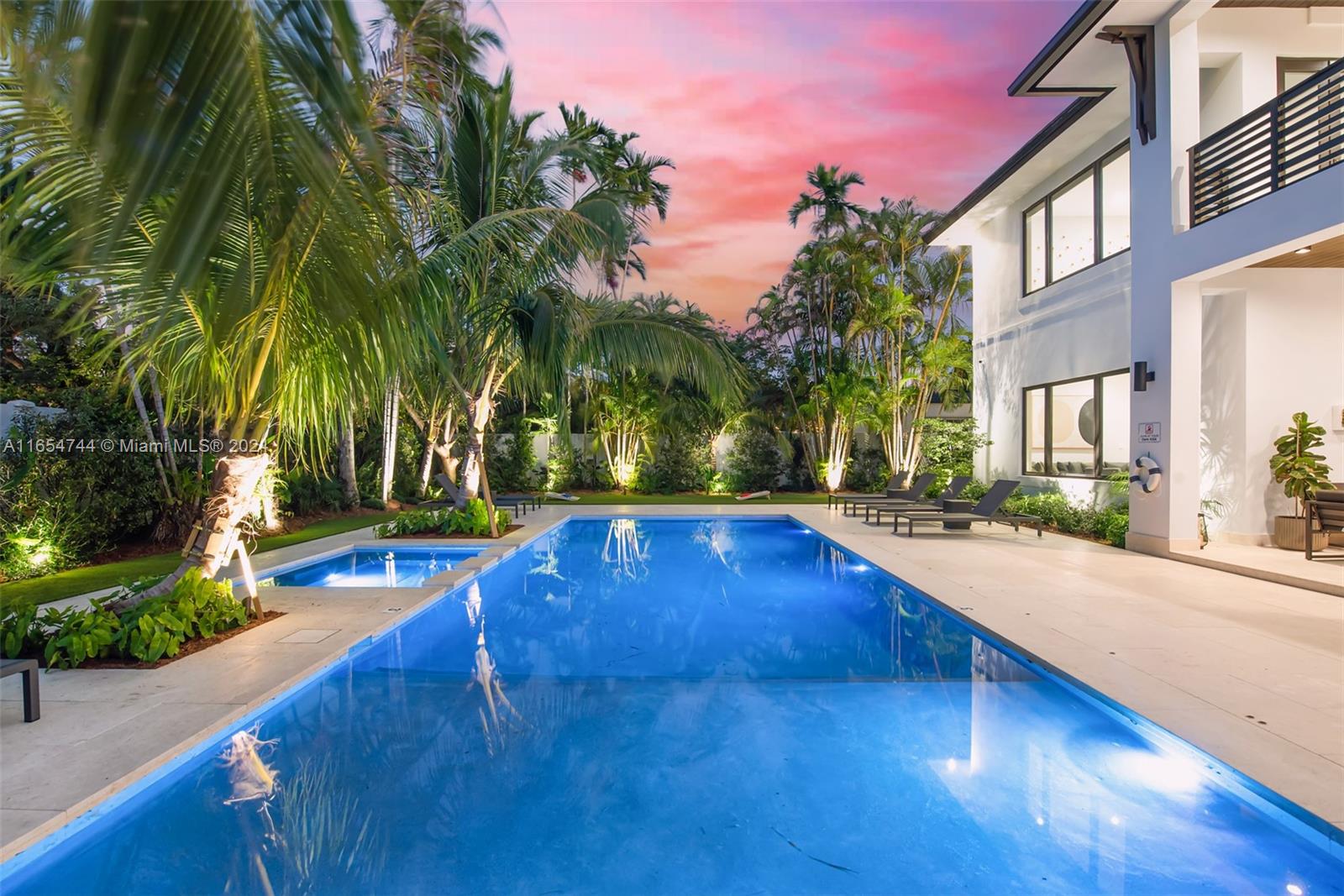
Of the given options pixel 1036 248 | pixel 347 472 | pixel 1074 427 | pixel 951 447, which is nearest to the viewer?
pixel 1074 427

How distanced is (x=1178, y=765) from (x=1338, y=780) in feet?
1.98

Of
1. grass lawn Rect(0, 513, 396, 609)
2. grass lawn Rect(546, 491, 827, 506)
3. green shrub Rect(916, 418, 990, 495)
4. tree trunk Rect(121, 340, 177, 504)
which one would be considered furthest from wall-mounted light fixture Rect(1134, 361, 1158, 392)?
tree trunk Rect(121, 340, 177, 504)

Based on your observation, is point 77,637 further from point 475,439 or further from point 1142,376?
point 1142,376

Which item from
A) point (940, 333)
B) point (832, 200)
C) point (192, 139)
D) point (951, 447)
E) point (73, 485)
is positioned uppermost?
point (832, 200)

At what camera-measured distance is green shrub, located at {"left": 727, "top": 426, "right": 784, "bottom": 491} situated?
790 inches

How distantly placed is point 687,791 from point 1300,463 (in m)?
9.46

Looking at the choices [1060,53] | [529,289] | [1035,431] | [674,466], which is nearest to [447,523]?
[529,289]

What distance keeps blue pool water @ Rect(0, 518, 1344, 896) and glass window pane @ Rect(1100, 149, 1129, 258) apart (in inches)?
356

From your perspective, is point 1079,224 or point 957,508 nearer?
point 957,508

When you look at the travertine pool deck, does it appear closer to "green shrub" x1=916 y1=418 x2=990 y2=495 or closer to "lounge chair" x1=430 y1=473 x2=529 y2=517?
"lounge chair" x1=430 y1=473 x2=529 y2=517

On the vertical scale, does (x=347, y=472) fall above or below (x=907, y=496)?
above

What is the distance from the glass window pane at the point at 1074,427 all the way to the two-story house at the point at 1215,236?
0.75 metres

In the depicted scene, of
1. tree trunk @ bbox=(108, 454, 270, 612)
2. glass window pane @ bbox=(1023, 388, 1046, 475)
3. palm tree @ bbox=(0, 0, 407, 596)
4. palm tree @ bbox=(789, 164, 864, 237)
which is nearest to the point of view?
palm tree @ bbox=(0, 0, 407, 596)

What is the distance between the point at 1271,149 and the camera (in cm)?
736
